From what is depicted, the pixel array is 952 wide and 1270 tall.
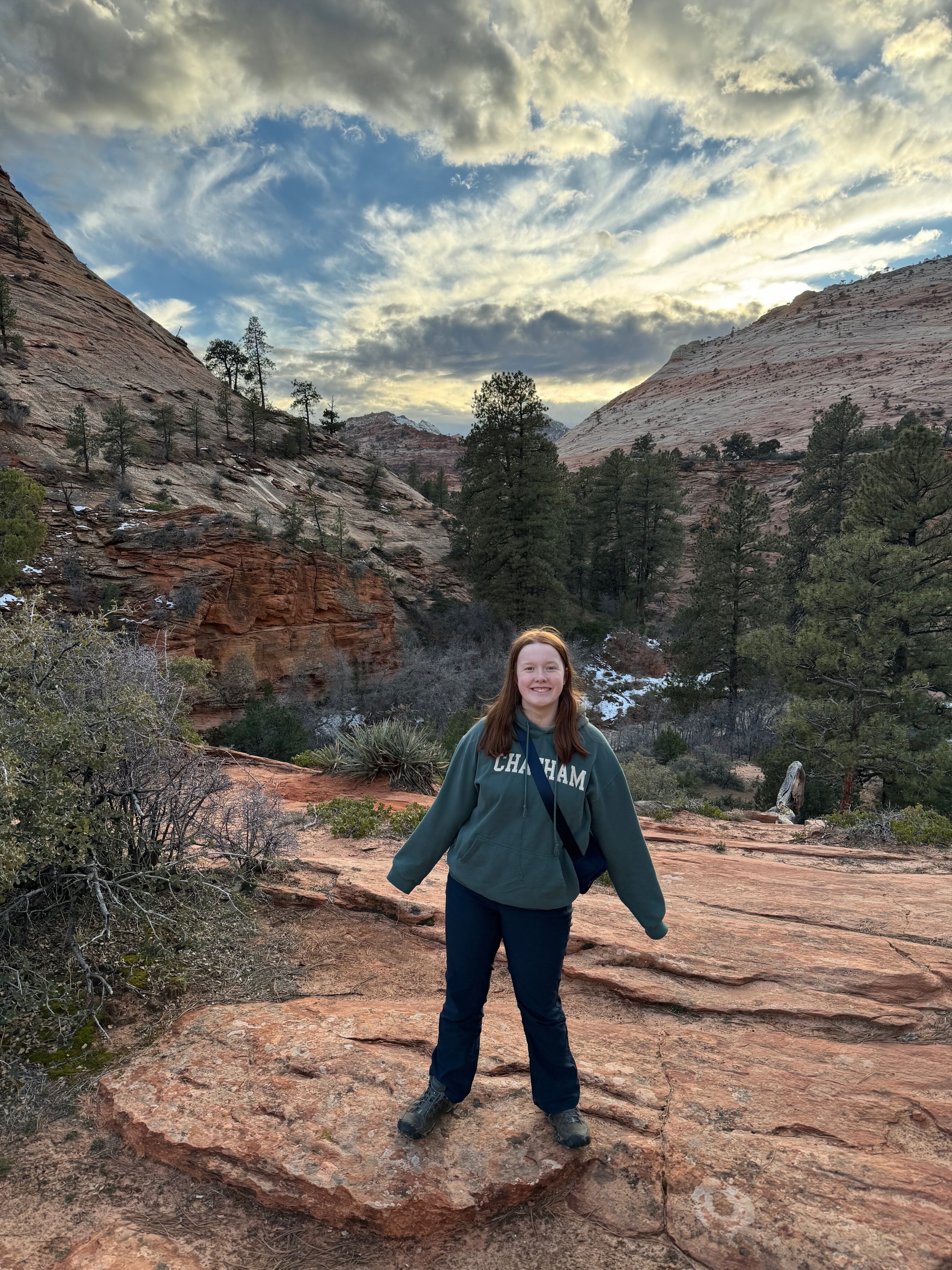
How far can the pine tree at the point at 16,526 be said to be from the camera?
1441 cm

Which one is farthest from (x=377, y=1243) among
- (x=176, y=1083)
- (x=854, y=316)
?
(x=854, y=316)

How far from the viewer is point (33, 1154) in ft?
6.44

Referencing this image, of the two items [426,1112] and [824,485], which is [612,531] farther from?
[426,1112]

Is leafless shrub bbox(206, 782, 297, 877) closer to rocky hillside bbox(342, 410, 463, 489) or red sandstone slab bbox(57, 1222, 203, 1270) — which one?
red sandstone slab bbox(57, 1222, 203, 1270)

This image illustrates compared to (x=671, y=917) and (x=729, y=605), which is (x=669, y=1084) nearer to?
(x=671, y=917)

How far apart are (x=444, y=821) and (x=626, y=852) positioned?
26.0 inches

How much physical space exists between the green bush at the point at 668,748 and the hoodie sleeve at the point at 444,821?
13600mm

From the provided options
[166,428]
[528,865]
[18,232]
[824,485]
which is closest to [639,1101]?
[528,865]

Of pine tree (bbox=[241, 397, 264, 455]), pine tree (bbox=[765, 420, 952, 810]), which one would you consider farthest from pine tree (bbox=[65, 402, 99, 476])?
pine tree (bbox=[765, 420, 952, 810])

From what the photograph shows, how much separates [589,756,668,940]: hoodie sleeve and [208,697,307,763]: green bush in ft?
40.0

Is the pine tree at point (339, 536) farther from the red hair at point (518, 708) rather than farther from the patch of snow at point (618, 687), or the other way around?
the red hair at point (518, 708)

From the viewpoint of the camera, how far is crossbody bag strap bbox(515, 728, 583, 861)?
2002 mm

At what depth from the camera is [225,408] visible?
32281 mm

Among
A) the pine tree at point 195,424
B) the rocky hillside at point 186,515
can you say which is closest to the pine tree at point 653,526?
the rocky hillside at point 186,515
